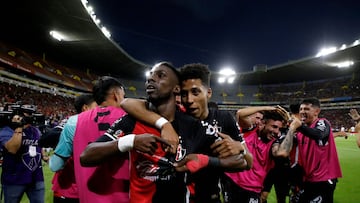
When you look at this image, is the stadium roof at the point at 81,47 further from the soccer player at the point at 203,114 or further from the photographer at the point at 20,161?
the soccer player at the point at 203,114

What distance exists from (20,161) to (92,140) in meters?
2.30

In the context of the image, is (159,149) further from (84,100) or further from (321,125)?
(321,125)

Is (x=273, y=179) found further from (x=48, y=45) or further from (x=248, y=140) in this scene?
(x=48, y=45)

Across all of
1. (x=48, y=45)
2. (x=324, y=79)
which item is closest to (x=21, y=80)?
(x=48, y=45)

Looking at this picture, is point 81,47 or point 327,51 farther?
point 327,51

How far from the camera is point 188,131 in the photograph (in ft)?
6.19

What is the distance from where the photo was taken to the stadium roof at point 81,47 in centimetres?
2099

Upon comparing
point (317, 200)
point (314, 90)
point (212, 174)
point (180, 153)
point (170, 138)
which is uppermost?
point (314, 90)

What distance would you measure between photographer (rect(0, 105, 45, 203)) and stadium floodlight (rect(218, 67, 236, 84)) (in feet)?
147

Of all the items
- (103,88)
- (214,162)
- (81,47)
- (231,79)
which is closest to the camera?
(214,162)

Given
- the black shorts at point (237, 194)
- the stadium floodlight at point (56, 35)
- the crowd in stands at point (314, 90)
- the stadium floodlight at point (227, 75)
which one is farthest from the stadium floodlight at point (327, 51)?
the black shorts at point (237, 194)

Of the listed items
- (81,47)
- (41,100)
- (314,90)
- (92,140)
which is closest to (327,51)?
(314,90)

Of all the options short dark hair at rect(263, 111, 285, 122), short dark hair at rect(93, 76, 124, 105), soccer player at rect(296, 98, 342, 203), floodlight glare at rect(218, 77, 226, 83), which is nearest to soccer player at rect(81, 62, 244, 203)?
short dark hair at rect(93, 76, 124, 105)

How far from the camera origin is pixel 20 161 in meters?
3.89
